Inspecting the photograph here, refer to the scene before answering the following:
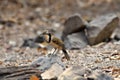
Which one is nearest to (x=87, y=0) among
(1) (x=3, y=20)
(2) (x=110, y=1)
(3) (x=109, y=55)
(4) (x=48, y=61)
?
(2) (x=110, y=1)

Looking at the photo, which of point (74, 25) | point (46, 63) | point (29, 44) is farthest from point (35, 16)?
point (46, 63)

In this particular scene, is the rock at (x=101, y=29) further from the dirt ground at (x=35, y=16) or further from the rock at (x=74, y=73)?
the rock at (x=74, y=73)

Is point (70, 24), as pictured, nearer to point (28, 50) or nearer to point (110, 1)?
point (28, 50)

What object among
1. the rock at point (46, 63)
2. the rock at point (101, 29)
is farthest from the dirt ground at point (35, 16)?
the rock at point (46, 63)

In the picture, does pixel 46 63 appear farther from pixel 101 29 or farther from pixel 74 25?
pixel 74 25

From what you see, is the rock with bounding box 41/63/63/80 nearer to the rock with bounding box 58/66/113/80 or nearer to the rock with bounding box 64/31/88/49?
the rock with bounding box 58/66/113/80

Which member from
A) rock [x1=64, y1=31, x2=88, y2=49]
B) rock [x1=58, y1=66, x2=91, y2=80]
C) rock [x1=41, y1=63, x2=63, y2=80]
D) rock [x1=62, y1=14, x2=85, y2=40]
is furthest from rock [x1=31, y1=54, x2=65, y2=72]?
rock [x1=62, y1=14, x2=85, y2=40]

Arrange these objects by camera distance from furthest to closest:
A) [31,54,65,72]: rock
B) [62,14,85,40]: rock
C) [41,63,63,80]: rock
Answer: [62,14,85,40]: rock
[31,54,65,72]: rock
[41,63,63,80]: rock
